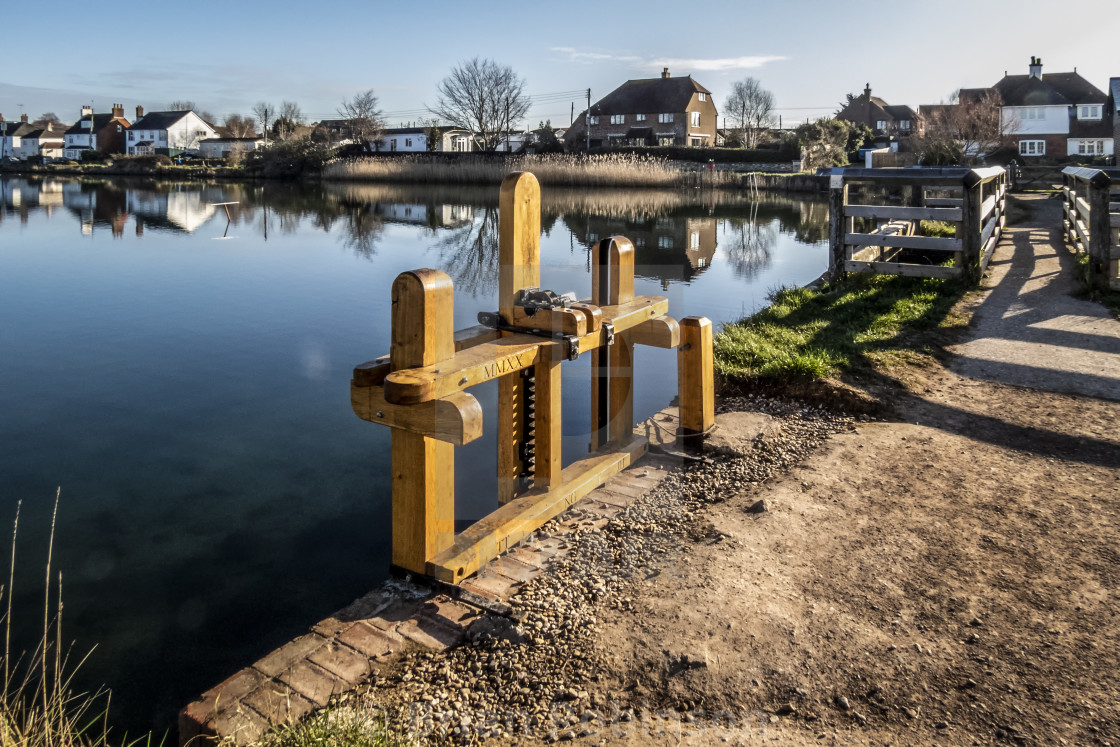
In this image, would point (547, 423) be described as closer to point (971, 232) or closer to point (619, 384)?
point (619, 384)

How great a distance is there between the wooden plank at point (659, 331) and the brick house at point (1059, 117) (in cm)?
6957

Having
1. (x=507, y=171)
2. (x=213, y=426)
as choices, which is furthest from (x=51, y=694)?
(x=507, y=171)

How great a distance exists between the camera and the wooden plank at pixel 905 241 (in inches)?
432

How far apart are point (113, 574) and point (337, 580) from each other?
1371mm

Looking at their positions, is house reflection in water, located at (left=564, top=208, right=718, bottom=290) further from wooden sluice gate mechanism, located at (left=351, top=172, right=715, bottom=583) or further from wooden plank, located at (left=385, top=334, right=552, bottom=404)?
wooden plank, located at (left=385, top=334, right=552, bottom=404)

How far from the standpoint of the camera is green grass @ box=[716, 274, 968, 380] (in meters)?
7.46

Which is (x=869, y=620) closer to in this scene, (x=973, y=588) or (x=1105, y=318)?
(x=973, y=588)

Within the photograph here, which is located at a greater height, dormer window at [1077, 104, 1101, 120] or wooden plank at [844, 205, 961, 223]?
dormer window at [1077, 104, 1101, 120]

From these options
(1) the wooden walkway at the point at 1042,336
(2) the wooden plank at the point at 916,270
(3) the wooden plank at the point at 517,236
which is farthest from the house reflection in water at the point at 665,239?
(3) the wooden plank at the point at 517,236

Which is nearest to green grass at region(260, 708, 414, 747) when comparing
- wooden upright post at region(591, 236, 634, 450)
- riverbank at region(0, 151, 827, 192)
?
wooden upright post at region(591, 236, 634, 450)

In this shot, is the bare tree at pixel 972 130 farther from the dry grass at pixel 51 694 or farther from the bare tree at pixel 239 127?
the bare tree at pixel 239 127

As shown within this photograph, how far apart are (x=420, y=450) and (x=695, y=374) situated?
8.71 ft

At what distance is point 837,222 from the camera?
1218cm

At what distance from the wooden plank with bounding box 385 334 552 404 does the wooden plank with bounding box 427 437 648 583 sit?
2.61 feet
